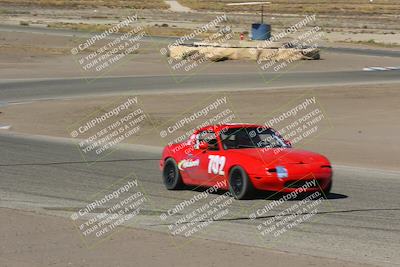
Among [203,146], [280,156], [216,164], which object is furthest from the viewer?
[203,146]

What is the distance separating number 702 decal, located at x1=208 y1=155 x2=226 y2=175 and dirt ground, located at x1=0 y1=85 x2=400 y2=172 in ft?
20.2

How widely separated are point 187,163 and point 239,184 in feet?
5.31

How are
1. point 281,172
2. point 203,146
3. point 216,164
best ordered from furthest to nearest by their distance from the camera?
point 203,146
point 216,164
point 281,172

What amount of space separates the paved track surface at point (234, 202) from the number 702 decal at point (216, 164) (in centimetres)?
43

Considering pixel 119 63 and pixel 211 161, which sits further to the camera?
pixel 119 63

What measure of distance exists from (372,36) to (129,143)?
5632 cm

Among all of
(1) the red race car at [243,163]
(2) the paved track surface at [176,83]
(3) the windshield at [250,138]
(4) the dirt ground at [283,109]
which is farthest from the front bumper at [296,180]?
(2) the paved track surface at [176,83]

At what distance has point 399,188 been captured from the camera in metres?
16.5

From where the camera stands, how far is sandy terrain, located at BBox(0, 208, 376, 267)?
388 inches

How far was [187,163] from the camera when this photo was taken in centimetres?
1617

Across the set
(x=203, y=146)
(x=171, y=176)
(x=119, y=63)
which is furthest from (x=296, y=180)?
(x=119, y=63)

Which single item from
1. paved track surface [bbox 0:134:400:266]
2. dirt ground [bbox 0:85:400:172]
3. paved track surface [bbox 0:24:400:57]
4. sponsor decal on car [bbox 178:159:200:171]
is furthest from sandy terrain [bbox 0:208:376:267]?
paved track surface [bbox 0:24:400:57]

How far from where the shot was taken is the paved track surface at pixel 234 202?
36.4ft

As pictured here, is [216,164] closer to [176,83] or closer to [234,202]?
[234,202]
